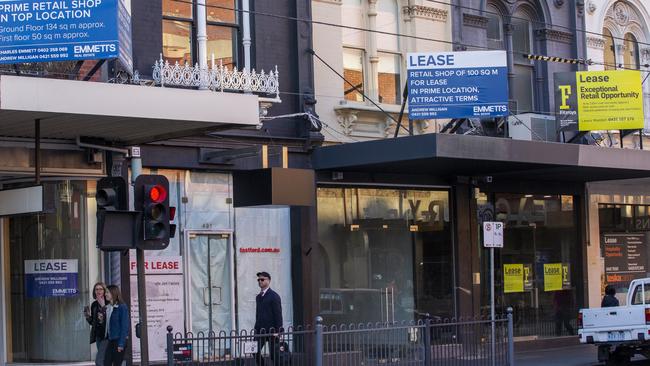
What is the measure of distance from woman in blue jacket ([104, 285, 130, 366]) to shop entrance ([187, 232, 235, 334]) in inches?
119

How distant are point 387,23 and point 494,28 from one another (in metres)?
3.36

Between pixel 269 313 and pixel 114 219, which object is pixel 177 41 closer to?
pixel 269 313

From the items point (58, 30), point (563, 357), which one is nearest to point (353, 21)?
point (563, 357)

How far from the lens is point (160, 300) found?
17.5 meters

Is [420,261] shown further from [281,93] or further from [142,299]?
[142,299]

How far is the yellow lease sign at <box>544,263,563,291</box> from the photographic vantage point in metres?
24.1

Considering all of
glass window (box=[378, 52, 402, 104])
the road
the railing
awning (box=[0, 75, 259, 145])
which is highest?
glass window (box=[378, 52, 402, 104])

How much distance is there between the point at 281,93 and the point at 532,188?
23.9ft

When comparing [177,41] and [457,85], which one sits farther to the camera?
[457,85]

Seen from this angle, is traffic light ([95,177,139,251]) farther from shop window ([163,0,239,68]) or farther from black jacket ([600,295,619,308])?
black jacket ([600,295,619,308])

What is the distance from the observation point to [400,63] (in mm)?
21969

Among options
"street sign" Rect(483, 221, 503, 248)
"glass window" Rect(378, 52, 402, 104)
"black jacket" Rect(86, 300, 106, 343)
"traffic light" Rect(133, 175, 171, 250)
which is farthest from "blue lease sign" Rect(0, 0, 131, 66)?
"glass window" Rect(378, 52, 402, 104)

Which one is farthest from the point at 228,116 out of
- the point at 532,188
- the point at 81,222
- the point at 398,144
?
the point at 532,188

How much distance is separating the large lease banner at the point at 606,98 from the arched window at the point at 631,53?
16.3ft
